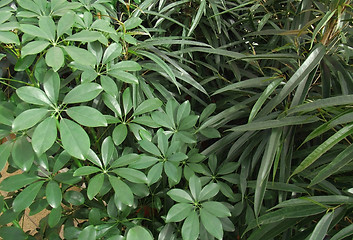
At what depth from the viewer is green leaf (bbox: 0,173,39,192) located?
712 mm

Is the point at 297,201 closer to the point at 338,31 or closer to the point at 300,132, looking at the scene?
the point at 300,132

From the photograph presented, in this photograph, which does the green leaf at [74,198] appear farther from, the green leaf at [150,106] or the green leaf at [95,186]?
the green leaf at [150,106]

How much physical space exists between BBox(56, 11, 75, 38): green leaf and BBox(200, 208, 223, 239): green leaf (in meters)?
0.48

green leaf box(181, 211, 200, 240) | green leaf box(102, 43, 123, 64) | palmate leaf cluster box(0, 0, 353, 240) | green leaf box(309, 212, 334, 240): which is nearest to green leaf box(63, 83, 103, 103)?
palmate leaf cluster box(0, 0, 353, 240)

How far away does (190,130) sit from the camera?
929mm

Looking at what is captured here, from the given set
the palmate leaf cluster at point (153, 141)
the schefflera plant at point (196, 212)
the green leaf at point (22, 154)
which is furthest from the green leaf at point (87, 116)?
the schefflera plant at point (196, 212)

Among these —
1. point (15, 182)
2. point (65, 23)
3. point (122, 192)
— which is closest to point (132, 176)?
point (122, 192)

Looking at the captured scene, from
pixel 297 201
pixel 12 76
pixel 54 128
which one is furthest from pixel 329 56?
pixel 12 76

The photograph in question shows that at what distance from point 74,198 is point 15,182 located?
132 mm

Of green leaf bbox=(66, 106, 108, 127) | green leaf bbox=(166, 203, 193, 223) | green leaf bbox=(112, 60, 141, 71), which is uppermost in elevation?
green leaf bbox=(112, 60, 141, 71)

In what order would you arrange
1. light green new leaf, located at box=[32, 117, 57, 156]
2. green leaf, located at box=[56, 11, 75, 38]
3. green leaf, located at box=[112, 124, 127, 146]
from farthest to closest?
green leaf, located at box=[112, 124, 127, 146], green leaf, located at box=[56, 11, 75, 38], light green new leaf, located at box=[32, 117, 57, 156]

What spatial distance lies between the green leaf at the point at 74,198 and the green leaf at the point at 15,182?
3.3 inches

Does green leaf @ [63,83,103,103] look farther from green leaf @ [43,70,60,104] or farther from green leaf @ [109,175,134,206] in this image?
green leaf @ [109,175,134,206]

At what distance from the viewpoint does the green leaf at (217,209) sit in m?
0.73
